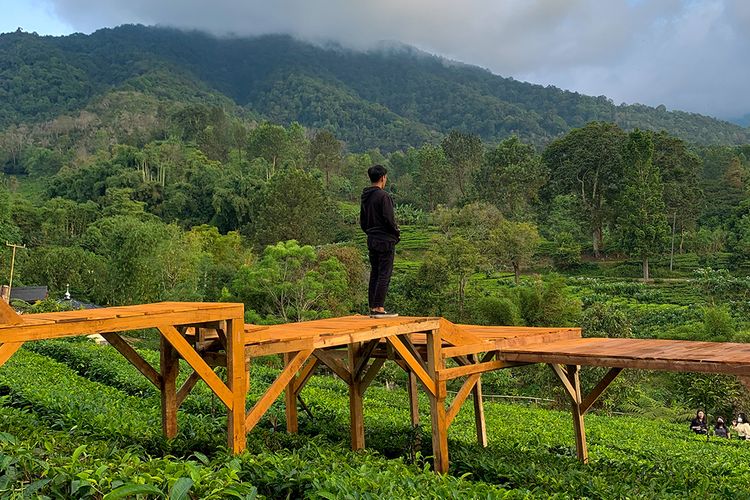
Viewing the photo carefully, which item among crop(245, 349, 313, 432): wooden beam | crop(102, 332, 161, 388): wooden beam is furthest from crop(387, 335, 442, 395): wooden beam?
crop(102, 332, 161, 388): wooden beam

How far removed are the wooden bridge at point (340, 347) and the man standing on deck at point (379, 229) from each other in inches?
18.3

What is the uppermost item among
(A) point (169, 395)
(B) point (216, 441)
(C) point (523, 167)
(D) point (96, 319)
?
(C) point (523, 167)

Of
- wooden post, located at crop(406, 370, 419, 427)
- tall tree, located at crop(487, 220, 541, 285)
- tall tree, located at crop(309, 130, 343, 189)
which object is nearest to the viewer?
wooden post, located at crop(406, 370, 419, 427)

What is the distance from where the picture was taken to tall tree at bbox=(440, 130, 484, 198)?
246ft

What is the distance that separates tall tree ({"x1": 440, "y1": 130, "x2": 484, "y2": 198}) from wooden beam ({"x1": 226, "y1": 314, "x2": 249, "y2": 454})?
70.6 meters

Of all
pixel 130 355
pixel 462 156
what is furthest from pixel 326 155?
pixel 130 355

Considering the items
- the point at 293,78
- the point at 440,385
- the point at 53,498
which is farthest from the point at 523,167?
the point at 293,78

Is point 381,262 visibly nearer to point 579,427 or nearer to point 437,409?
point 437,409

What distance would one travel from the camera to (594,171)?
58.4m

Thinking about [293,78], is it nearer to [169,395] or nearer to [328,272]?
[328,272]

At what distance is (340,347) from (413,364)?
2.78ft

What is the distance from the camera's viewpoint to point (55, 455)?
404 centimetres

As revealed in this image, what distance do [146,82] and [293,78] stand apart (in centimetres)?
5405

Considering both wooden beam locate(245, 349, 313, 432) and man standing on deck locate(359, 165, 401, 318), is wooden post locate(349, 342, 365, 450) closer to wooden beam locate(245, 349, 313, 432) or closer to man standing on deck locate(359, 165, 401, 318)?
man standing on deck locate(359, 165, 401, 318)
